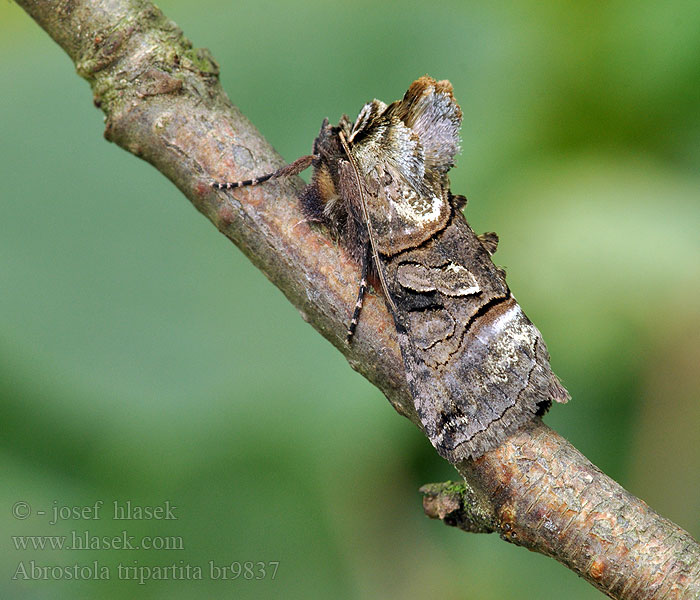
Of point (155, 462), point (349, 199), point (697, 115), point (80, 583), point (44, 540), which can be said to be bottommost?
point (80, 583)

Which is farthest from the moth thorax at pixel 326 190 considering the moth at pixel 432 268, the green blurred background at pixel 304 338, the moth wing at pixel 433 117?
the green blurred background at pixel 304 338

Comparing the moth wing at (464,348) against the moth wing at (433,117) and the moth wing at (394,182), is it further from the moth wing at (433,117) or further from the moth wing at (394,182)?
the moth wing at (433,117)

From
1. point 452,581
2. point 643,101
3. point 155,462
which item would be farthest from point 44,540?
point 643,101

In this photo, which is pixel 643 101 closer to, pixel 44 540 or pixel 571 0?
pixel 571 0

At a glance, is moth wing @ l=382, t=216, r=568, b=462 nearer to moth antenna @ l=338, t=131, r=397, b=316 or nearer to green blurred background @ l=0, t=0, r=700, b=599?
moth antenna @ l=338, t=131, r=397, b=316

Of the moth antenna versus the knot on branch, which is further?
the moth antenna

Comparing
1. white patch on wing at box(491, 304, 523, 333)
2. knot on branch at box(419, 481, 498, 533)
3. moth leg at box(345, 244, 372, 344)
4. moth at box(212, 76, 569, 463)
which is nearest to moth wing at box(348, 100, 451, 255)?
moth at box(212, 76, 569, 463)
